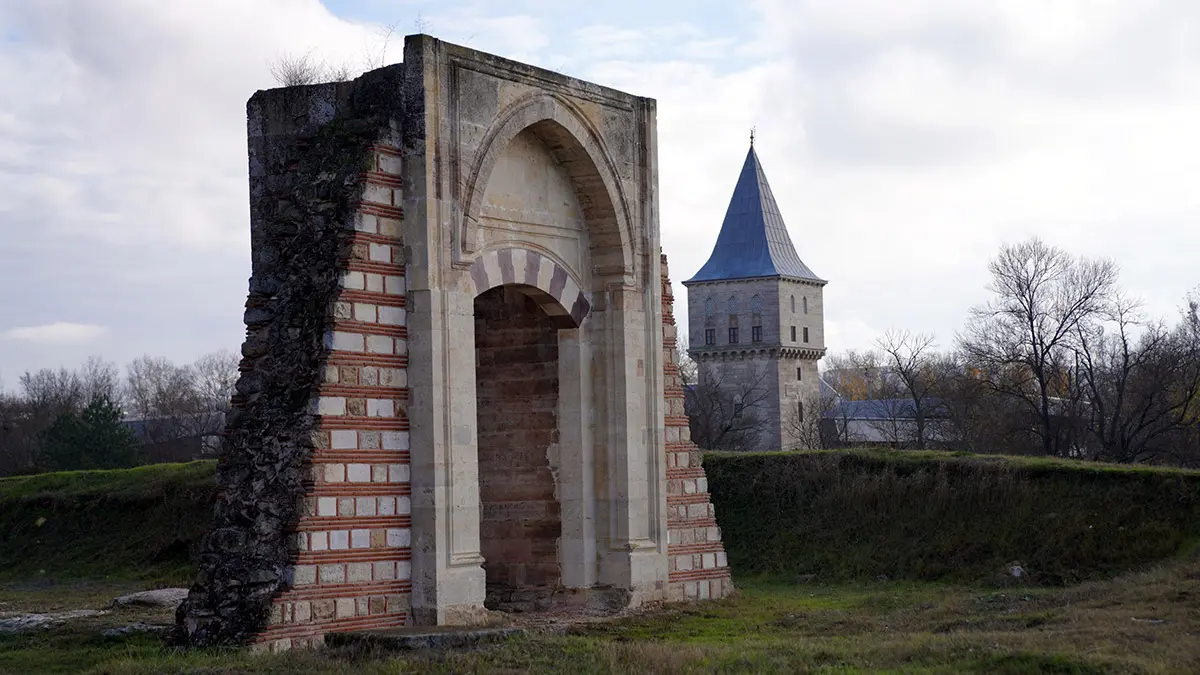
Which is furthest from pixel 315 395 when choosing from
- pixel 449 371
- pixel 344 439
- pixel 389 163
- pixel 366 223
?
pixel 389 163

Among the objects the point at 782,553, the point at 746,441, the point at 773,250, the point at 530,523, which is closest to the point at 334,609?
the point at 530,523

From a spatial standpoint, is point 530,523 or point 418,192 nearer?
point 418,192

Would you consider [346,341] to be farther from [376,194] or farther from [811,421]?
[811,421]

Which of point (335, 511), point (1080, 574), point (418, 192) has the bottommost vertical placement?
point (1080, 574)

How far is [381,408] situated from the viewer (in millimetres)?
12180

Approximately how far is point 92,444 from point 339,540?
2943 centimetres

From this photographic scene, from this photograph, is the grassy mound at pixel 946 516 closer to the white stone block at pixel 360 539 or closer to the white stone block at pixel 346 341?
the white stone block at pixel 360 539

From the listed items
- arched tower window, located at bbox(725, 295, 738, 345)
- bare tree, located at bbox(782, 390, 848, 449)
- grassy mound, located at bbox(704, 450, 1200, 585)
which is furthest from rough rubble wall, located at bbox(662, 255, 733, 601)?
arched tower window, located at bbox(725, 295, 738, 345)

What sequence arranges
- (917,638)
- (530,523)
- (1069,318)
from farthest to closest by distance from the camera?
(1069,318), (530,523), (917,638)

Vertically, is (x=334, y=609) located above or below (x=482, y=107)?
below

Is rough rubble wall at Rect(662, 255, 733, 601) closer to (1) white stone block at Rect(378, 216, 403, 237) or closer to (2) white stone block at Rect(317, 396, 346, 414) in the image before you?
(1) white stone block at Rect(378, 216, 403, 237)

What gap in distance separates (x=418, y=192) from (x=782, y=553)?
8.85 metres

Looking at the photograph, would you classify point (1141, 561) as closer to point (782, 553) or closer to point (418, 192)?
point (782, 553)

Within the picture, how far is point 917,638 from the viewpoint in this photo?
10.9m
